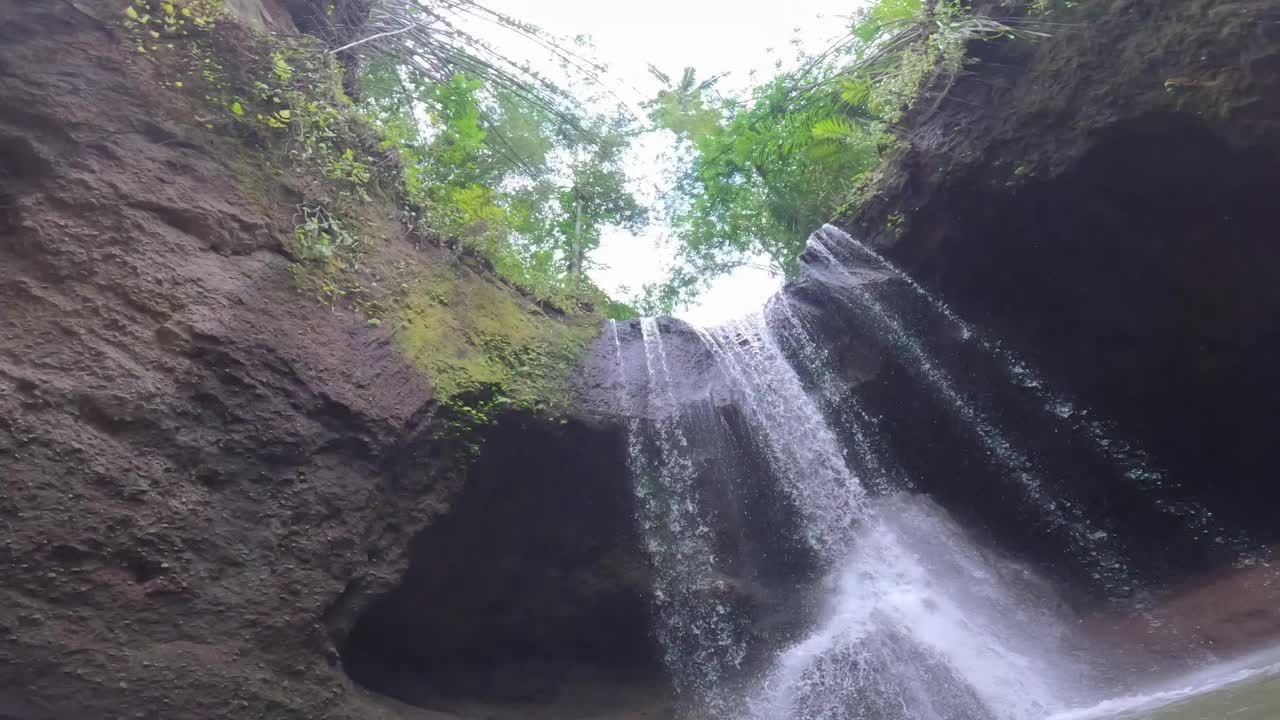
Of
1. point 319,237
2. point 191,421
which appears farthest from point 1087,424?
point 191,421

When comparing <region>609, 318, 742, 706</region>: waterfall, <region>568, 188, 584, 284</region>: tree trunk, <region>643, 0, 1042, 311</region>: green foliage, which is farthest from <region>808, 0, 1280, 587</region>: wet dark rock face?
<region>568, 188, 584, 284</region>: tree trunk

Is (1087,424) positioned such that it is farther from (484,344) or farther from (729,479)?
(484,344)

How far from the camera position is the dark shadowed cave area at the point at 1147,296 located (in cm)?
594

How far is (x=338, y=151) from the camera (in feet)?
20.7

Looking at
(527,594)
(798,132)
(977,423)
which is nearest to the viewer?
(527,594)

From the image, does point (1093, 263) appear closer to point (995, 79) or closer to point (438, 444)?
point (995, 79)

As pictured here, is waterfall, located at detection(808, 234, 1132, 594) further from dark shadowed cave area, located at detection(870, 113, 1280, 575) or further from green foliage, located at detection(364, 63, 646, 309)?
green foliage, located at detection(364, 63, 646, 309)

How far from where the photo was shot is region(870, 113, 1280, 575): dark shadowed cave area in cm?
594

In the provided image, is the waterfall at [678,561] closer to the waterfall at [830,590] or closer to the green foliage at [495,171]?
the waterfall at [830,590]

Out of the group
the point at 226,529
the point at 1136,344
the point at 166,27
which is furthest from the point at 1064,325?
the point at 166,27

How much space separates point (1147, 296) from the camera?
262 inches

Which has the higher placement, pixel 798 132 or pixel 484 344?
A: pixel 798 132

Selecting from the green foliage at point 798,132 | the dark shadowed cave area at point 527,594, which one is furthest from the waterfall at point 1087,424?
the dark shadowed cave area at point 527,594

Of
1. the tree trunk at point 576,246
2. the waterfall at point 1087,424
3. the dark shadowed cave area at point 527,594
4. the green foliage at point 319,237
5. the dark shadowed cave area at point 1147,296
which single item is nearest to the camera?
the green foliage at point 319,237
